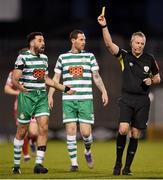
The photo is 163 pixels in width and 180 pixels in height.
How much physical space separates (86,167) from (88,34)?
25129 mm

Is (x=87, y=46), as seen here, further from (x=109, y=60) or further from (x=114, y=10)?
(x=114, y=10)

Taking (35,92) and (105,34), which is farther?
(35,92)

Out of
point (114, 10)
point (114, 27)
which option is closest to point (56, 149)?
point (114, 27)

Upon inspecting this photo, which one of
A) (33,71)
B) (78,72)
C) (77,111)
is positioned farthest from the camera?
(77,111)

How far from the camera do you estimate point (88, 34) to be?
43.4m

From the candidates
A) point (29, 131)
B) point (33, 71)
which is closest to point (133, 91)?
point (33, 71)

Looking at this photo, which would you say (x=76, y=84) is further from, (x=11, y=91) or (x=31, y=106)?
(x=11, y=91)

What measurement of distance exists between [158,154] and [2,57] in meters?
12.9

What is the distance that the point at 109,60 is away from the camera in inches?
1364

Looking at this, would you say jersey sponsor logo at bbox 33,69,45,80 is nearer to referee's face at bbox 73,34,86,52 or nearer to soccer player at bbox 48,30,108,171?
soccer player at bbox 48,30,108,171

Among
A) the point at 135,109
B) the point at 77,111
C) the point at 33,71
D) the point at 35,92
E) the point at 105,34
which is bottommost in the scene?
the point at 77,111

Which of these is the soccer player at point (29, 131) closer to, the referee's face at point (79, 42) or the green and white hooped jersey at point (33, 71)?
the referee's face at point (79, 42)

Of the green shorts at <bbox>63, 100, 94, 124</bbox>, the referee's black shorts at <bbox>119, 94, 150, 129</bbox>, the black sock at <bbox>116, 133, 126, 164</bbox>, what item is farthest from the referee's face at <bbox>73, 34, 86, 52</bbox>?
the black sock at <bbox>116, 133, 126, 164</bbox>

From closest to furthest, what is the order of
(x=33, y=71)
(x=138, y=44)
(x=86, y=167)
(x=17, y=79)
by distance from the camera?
(x=138, y=44), (x=17, y=79), (x=33, y=71), (x=86, y=167)
